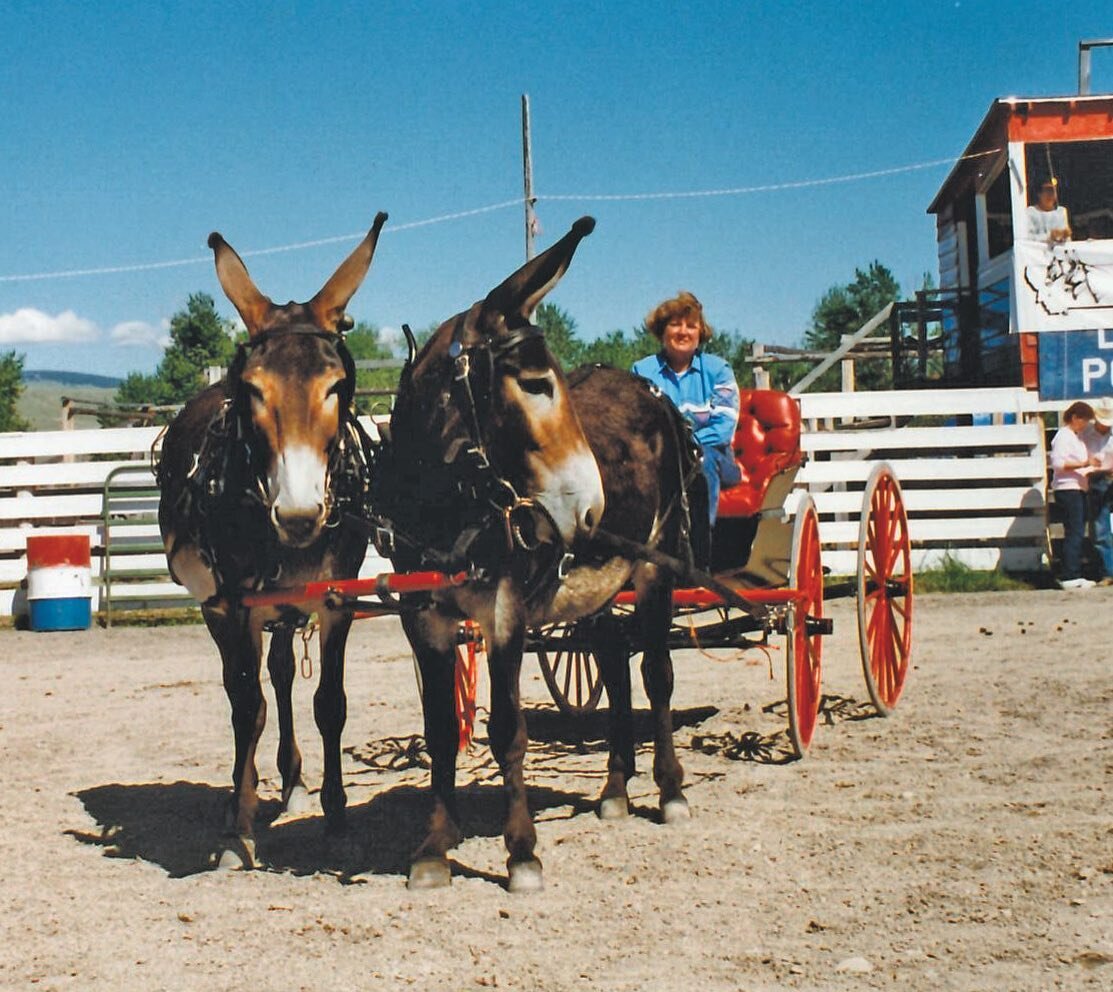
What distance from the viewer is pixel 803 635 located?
22.4 feet

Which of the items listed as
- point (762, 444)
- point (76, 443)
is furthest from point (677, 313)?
point (76, 443)

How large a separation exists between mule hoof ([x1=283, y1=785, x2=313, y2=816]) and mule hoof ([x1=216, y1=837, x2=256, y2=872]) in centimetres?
96

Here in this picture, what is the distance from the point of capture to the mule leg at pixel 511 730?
4.84 meters

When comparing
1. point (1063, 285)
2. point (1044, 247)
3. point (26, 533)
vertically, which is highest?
point (1044, 247)

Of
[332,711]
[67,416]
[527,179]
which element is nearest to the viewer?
[332,711]

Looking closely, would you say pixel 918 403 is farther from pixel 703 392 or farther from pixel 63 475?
pixel 63 475

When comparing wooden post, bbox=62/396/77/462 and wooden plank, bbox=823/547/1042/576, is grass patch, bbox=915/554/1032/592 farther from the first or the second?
wooden post, bbox=62/396/77/462

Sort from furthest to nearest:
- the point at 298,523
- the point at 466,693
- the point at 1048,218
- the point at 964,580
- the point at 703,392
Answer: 1. the point at 1048,218
2. the point at 964,580
3. the point at 466,693
4. the point at 703,392
5. the point at 298,523

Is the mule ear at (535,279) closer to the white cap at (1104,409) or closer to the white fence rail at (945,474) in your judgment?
the white fence rail at (945,474)

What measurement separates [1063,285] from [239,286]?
52.5ft

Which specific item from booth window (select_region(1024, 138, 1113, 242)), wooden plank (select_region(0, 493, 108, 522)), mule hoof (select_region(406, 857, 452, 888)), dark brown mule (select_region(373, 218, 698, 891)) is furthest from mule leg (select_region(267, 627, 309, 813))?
booth window (select_region(1024, 138, 1113, 242))

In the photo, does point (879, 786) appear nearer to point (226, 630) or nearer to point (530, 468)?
point (530, 468)

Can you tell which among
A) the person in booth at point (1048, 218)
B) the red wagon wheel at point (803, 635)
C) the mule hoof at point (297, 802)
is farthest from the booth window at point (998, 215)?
the mule hoof at point (297, 802)

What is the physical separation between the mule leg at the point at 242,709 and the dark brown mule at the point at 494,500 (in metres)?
0.76
